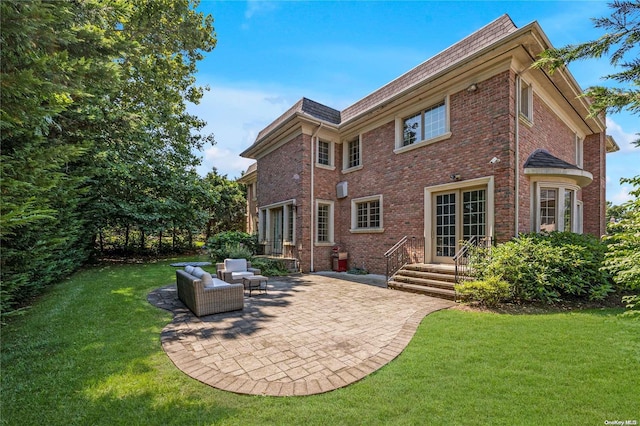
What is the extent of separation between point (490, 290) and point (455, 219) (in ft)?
10.2

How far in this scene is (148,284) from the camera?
8.55 m

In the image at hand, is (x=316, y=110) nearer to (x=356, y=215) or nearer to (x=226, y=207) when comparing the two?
(x=356, y=215)

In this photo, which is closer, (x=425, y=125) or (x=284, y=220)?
(x=425, y=125)

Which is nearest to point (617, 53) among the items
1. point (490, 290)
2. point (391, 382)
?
point (490, 290)

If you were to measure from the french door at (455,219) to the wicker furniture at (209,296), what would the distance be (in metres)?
6.16

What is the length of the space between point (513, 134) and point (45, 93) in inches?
368

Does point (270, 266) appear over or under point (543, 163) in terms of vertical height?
under

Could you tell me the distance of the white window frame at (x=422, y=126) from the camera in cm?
855

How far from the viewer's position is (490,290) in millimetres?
5832

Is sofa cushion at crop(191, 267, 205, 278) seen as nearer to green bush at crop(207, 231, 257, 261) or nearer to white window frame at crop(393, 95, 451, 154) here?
green bush at crop(207, 231, 257, 261)

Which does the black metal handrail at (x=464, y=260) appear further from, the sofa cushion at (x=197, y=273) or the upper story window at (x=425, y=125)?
the sofa cushion at (x=197, y=273)

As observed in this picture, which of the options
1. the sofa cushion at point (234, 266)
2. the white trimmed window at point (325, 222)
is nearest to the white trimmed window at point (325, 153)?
the white trimmed window at point (325, 222)

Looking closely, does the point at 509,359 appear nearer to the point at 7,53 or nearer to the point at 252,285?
the point at 252,285

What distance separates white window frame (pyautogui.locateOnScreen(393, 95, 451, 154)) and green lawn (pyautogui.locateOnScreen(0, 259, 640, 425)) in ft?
19.1
